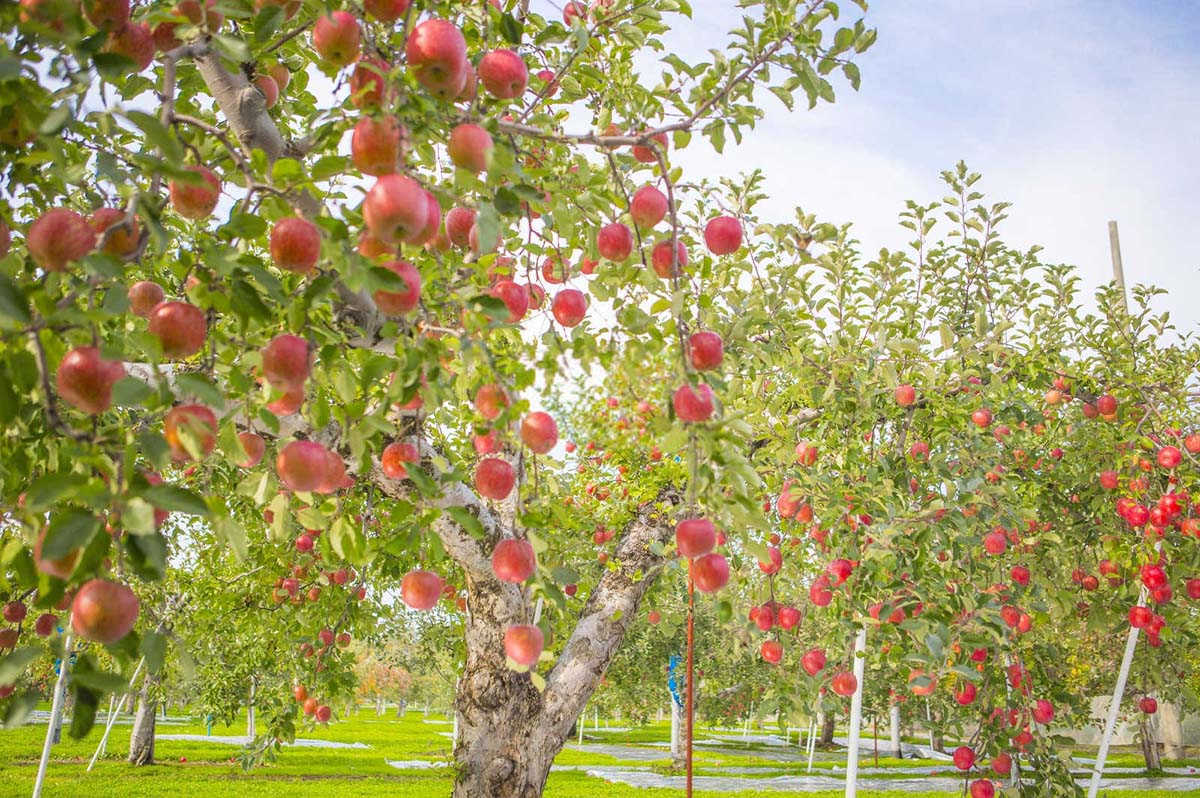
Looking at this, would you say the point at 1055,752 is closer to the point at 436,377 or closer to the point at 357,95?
the point at 436,377

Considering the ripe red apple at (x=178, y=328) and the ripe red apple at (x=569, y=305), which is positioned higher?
the ripe red apple at (x=569, y=305)

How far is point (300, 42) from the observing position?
8.24 feet

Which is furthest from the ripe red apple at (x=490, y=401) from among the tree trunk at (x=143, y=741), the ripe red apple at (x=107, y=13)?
the tree trunk at (x=143, y=741)

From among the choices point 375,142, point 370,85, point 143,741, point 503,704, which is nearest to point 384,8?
point 370,85

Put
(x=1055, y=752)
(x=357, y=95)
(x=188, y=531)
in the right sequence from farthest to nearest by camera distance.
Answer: (x=188, y=531) → (x=1055, y=752) → (x=357, y=95)

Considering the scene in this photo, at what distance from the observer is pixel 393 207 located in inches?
50.8

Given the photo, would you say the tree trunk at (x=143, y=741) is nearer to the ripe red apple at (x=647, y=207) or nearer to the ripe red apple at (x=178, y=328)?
the ripe red apple at (x=178, y=328)

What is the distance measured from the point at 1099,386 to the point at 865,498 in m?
2.69

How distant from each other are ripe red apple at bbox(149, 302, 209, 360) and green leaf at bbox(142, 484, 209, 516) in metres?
0.41

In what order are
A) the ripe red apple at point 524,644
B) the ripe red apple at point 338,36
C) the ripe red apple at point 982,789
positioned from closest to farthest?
the ripe red apple at point 338,36 → the ripe red apple at point 524,644 → the ripe red apple at point 982,789

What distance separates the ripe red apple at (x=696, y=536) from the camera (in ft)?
6.39

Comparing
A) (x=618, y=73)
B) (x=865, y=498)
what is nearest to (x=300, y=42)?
(x=618, y=73)

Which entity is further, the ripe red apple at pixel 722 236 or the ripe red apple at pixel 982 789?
the ripe red apple at pixel 982 789

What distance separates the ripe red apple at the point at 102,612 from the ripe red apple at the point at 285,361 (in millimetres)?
450
